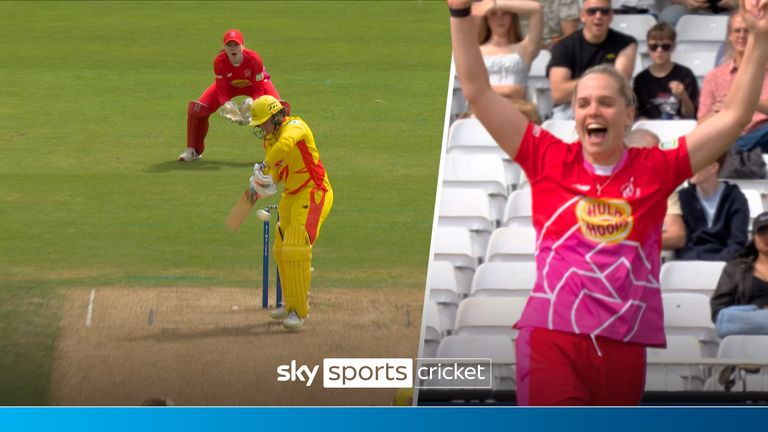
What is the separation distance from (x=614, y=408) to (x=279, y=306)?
2.61 metres

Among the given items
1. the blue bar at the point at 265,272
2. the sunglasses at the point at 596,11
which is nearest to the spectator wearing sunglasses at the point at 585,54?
the sunglasses at the point at 596,11

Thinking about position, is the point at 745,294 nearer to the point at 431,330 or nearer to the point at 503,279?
the point at 503,279

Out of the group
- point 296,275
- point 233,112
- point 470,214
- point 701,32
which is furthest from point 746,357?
point 233,112

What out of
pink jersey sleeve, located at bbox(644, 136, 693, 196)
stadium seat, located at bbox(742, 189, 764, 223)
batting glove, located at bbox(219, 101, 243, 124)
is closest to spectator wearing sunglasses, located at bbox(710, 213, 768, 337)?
stadium seat, located at bbox(742, 189, 764, 223)

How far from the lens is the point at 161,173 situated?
7484 mm

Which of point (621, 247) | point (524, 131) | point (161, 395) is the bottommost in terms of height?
point (161, 395)

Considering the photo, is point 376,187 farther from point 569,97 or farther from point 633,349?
point 633,349

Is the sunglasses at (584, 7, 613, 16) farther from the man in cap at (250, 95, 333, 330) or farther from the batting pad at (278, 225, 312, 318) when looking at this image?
the batting pad at (278, 225, 312, 318)

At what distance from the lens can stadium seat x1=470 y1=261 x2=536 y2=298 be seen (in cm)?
406

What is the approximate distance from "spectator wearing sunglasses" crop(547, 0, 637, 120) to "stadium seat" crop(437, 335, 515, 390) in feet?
5.41

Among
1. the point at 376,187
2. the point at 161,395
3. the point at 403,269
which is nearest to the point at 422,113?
the point at 376,187

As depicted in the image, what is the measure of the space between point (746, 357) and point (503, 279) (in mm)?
779

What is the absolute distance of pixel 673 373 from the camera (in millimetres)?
3564

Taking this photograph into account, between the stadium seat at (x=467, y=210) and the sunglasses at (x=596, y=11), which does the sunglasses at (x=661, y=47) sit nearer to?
the sunglasses at (x=596, y=11)
